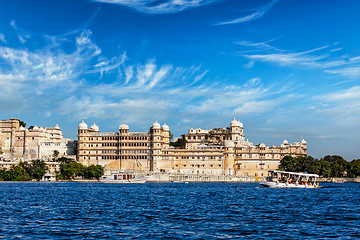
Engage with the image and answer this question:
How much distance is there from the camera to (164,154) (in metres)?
148

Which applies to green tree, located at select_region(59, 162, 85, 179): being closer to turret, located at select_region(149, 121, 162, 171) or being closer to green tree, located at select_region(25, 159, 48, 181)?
green tree, located at select_region(25, 159, 48, 181)

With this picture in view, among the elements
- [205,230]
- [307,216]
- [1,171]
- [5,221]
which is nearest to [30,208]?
[5,221]

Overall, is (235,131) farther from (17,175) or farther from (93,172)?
(17,175)

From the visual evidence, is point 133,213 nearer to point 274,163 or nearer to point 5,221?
point 5,221

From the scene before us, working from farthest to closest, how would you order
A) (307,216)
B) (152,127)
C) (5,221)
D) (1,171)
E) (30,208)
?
(152,127)
(1,171)
(30,208)
(307,216)
(5,221)

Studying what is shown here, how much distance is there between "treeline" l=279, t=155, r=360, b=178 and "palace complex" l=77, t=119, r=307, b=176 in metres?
7.86

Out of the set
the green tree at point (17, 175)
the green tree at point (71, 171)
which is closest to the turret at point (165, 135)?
the green tree at point (71, 171)

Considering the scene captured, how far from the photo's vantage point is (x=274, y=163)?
486 feet

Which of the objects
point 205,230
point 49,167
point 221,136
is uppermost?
point 221,136

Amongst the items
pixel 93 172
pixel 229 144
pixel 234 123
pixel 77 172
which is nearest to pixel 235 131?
pixel 234 123

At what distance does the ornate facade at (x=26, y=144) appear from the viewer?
505 ft

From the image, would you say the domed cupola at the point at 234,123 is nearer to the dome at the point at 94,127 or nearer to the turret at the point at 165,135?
the turret at the point at 165,135

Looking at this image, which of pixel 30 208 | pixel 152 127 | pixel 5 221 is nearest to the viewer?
pixel 5 221

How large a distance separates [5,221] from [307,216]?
22.1m
